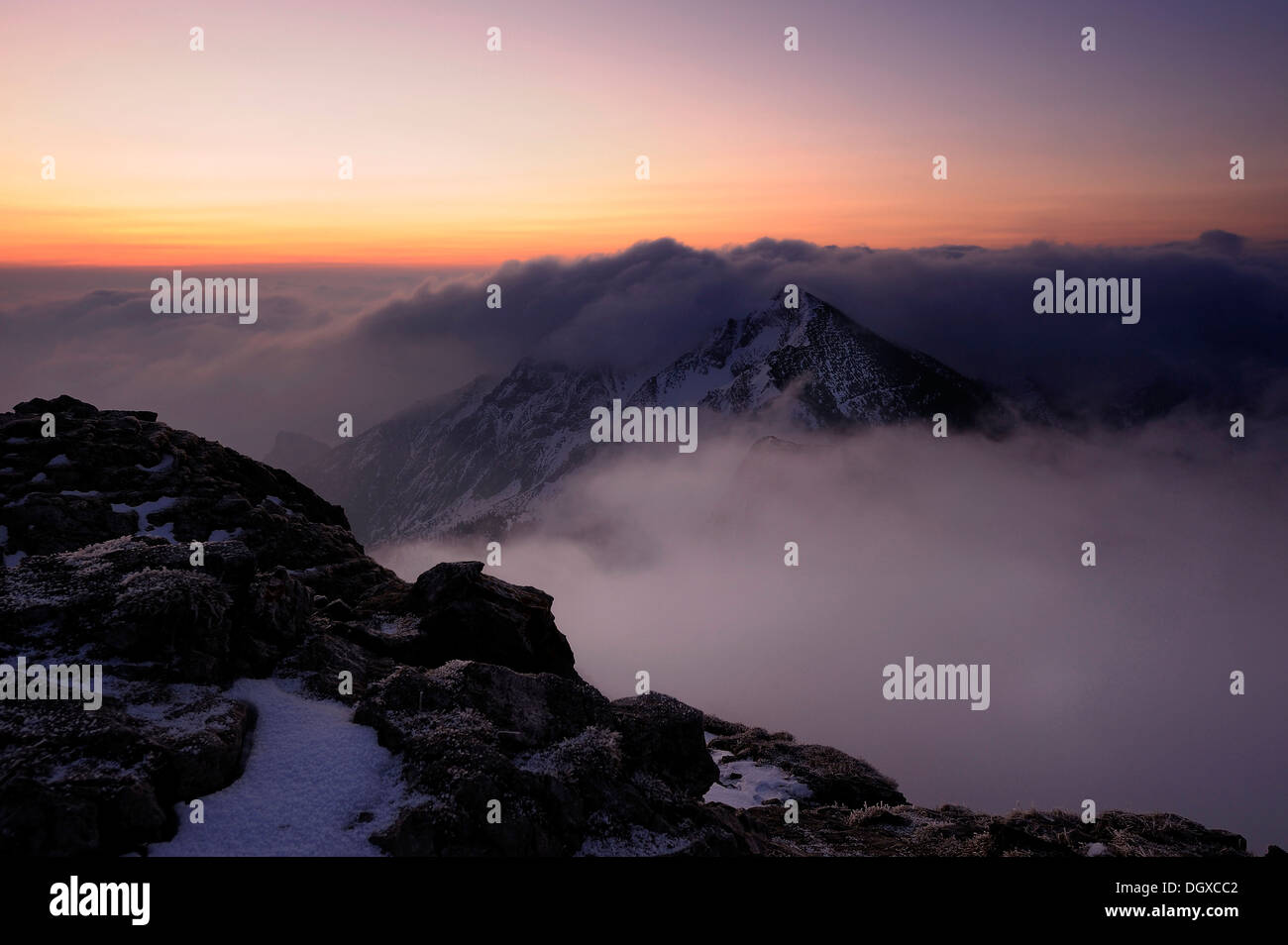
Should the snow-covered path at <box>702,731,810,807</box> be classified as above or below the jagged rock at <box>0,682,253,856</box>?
below

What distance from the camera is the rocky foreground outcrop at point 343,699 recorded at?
20.0m

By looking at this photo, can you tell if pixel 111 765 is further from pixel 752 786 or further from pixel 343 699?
pixel 752 786

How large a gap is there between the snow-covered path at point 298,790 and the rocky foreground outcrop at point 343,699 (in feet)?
1.88

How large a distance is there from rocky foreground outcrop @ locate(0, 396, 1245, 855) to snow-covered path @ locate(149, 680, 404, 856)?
22.6 inches

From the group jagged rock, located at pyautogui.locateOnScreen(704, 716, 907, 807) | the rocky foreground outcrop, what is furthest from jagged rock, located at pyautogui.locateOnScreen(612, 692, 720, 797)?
jagged rock, located at pyautogui.locateOnScreen(704, 716, 907, 807)

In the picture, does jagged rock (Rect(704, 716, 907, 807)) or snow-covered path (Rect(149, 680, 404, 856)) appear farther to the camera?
jagged rock (Rect(704, 716, 907, 807))

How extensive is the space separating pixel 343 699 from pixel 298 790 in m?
5.58

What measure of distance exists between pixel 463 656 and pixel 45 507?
25.1m

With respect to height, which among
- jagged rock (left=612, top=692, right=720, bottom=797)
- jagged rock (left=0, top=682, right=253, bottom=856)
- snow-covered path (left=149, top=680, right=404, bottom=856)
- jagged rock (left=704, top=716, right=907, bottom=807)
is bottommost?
jagged rock (left=704, top=716, right=907, bottom=807)

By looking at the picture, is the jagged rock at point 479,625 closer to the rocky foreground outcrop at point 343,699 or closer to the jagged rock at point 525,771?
the rocky foreground outcrop at point 343,699

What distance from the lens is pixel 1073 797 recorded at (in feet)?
594

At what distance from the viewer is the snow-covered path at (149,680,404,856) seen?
19266 millimetres

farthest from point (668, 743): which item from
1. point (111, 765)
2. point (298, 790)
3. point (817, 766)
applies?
point (817, 766)

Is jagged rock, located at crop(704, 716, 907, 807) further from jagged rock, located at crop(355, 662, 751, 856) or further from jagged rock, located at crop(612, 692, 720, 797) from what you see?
jagged rock, located at crop(355, 662, 751, 856)
